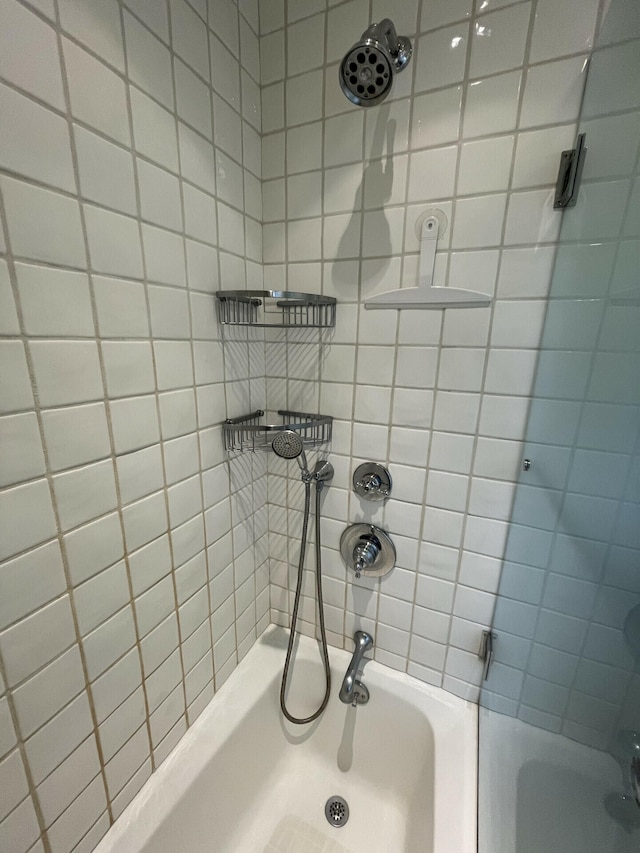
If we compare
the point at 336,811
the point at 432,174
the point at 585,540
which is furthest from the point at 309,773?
the point at 432,174

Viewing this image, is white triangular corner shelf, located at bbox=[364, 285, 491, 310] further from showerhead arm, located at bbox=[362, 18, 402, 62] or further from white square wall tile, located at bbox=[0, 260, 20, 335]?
white square wall tile, located at bbox=[0, 260, 20, 335]

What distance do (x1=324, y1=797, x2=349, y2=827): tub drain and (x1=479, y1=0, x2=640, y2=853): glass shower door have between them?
517 millimetres

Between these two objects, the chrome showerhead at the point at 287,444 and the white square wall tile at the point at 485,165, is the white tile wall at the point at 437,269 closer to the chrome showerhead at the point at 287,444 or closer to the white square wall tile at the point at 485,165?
the white square wall tile at the point at 485,165

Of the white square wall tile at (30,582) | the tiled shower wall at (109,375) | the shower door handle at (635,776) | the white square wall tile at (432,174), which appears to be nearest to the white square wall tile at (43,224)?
the tiled shower wall at (109,375)

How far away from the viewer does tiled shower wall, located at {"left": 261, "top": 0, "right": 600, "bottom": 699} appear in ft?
2.22

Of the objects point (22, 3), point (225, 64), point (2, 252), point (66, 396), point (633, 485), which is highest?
point (225, 64)

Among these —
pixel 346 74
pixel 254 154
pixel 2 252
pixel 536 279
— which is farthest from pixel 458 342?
pixel 2 252

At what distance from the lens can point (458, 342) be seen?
31.6 inches

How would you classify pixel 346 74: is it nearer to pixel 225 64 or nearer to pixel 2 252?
pixel 225 64

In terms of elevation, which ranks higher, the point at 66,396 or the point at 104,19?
the point at 104,19

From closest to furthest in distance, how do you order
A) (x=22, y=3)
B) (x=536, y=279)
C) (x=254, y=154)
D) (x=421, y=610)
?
(x=22, y=3) → (x=536, y=279) → (x=254, y=154) → (x=421, y=610)

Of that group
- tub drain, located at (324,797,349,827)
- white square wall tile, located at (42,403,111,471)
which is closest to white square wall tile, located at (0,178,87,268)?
white square wall tile, located at (42,403,111,471)

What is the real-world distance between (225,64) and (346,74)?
341 millimetres

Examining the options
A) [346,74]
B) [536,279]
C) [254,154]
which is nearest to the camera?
[346,74]
